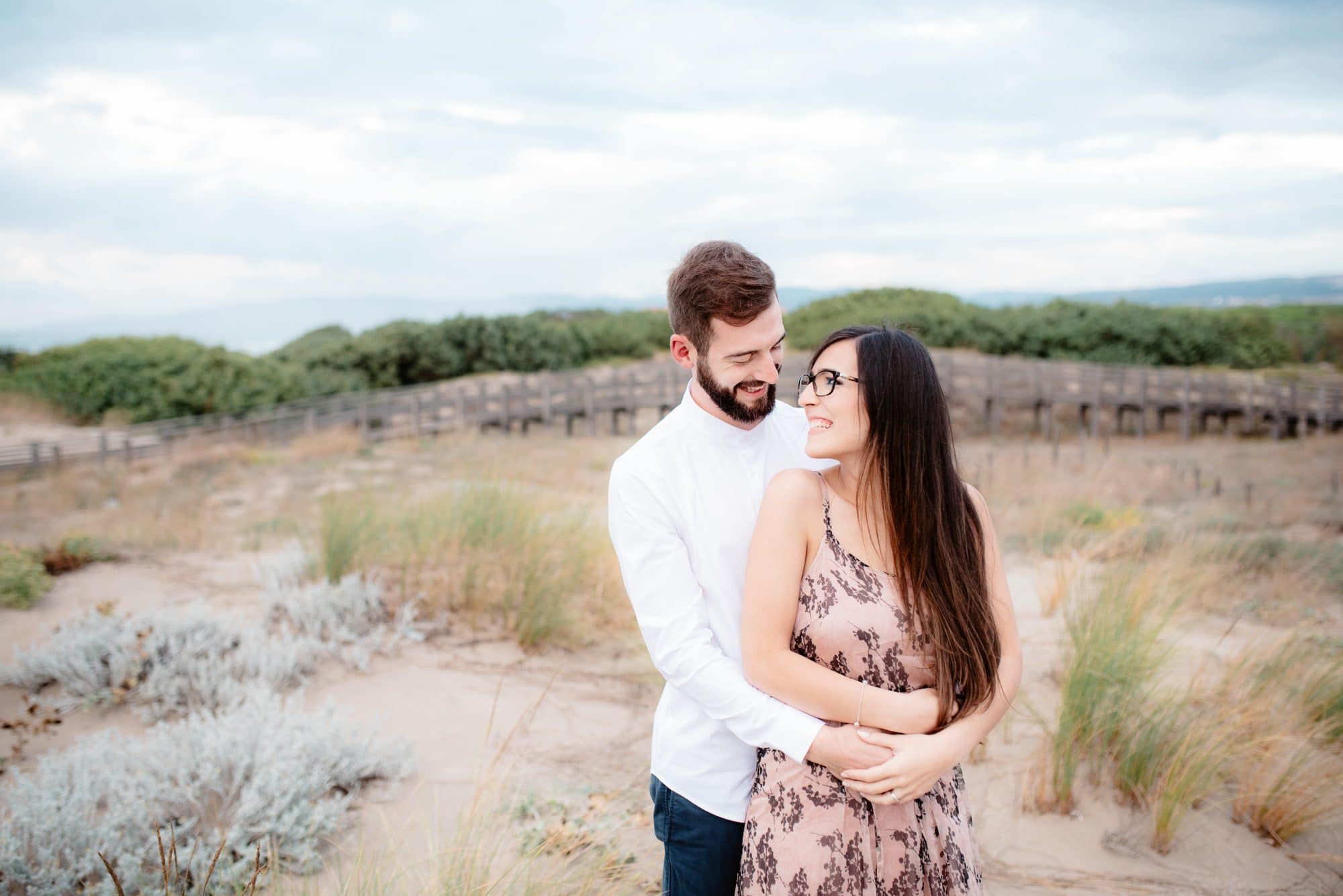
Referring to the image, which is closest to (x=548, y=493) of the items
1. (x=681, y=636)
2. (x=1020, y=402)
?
(x=681, y=636)

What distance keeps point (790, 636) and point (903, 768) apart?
41cm

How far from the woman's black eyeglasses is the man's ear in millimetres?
368

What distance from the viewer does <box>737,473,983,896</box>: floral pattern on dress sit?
2.12 metres

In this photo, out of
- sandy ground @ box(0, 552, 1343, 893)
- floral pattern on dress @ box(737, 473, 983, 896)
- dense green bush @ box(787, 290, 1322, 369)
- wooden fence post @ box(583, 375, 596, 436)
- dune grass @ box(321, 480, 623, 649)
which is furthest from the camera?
dense green bush @ box(787, 290, 1322, 369)

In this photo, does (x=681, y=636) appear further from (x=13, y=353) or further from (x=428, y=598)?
(x=13, y=353)

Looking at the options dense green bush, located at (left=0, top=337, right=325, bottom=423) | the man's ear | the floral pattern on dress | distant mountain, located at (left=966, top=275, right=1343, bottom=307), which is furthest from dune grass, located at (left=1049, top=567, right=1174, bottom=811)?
distant mountain, located at (left=966, top=275, right=1343, bottom=307)

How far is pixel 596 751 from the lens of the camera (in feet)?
15.2

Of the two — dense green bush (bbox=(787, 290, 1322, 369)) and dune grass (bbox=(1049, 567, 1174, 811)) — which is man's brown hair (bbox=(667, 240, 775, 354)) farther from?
Result: dense green bush (bbox=(787, 290, 1322, 369))

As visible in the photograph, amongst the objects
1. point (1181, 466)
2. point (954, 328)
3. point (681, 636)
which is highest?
point (954, 328)

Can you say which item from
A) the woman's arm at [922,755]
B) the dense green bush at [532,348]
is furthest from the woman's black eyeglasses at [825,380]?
the dense green bush at [532,348]

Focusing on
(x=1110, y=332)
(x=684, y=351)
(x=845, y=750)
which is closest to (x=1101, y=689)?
(x=845, y=750)

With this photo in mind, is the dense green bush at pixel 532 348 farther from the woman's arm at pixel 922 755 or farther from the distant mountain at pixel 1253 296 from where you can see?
the woman's arm at pixel 922 755

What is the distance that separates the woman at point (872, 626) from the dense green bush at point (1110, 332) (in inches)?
1392

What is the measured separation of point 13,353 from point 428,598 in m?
27.2
